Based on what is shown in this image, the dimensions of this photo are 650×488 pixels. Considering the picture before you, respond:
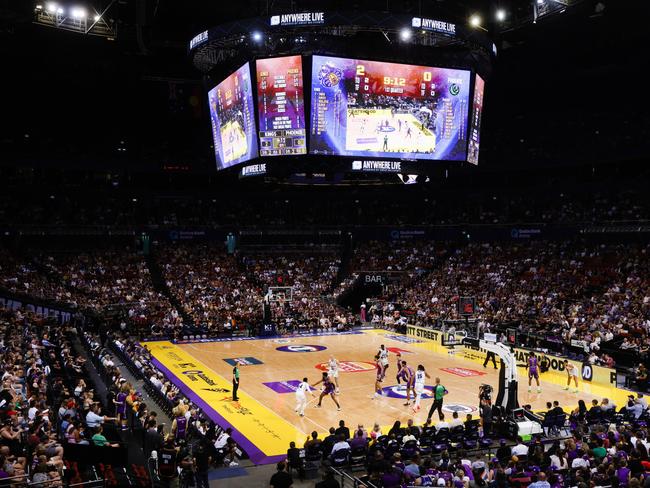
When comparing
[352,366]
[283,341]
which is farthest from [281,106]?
[283,341]

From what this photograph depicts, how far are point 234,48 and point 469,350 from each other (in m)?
19.1

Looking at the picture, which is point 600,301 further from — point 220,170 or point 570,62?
point 220,170

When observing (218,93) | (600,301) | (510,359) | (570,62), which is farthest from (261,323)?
(570,62)

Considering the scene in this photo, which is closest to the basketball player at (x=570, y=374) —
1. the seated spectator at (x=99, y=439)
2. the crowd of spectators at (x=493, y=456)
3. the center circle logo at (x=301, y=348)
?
the crowd of spectators at (x=493, y=456)

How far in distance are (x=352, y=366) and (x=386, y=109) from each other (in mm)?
11997

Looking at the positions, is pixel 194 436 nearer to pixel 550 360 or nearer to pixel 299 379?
pixel 299 379

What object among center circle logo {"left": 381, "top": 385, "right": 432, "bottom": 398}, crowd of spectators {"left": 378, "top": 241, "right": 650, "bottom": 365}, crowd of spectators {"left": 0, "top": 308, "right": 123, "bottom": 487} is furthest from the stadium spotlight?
crowd of spectators {"left": 378, "top": 241, "right": 650, "bottom": 365}

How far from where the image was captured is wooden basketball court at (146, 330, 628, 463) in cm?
1980

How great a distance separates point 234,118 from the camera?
2747 centimetres

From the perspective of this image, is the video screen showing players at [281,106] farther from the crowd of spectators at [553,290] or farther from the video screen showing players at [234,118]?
the crowd of spectators at [553,290]

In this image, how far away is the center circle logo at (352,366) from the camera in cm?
2850

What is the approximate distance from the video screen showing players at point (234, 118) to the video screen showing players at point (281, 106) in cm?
54

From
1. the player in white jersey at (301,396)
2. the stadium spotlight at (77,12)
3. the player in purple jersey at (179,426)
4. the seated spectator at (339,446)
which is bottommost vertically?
the player in white jersey at (301,396)

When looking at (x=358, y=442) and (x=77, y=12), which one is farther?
(x=77, y=12)
